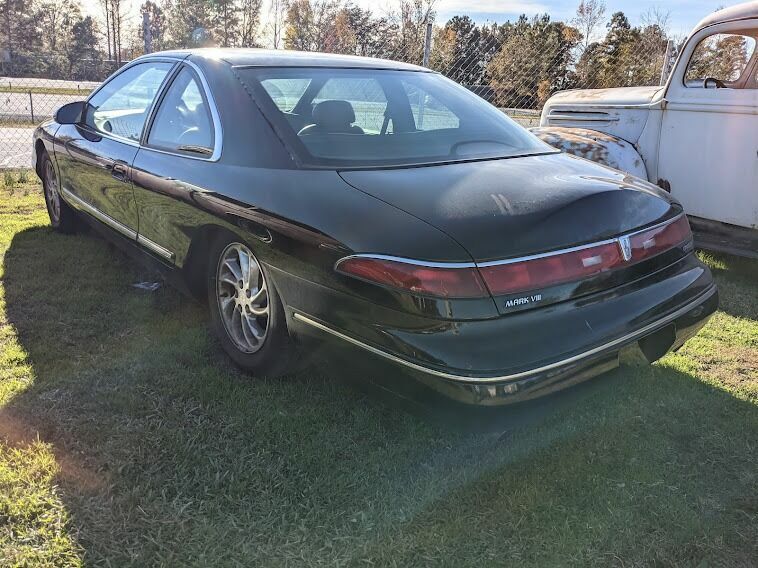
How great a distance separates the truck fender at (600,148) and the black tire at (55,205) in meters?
3.70

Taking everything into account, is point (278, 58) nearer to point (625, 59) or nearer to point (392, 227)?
point (392, 227)

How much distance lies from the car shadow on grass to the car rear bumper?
10 cm

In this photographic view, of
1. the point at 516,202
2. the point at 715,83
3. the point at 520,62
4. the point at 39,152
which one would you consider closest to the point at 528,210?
the point at 516,202

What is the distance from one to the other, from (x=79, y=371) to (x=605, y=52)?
35.6 ft

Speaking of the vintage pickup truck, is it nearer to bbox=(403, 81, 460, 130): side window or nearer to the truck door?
the truck door

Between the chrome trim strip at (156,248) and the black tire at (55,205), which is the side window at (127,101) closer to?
the chrome trim strip at (156,248)

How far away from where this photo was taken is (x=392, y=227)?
203 centimetres

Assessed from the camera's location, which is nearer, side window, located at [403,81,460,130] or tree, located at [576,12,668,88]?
side window, located at [403,81,460,130]

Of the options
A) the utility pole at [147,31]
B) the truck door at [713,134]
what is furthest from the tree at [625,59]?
the utility pole at [147,31]

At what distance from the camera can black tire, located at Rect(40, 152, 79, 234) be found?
4.81 metres

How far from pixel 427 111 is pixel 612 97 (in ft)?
10.4

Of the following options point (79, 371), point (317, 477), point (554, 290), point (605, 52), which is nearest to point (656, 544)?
point (554, 290)

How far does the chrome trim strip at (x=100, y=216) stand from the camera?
3.56 meters

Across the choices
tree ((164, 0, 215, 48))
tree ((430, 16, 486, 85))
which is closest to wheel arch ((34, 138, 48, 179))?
tree ((430, 16, 486, 85))
